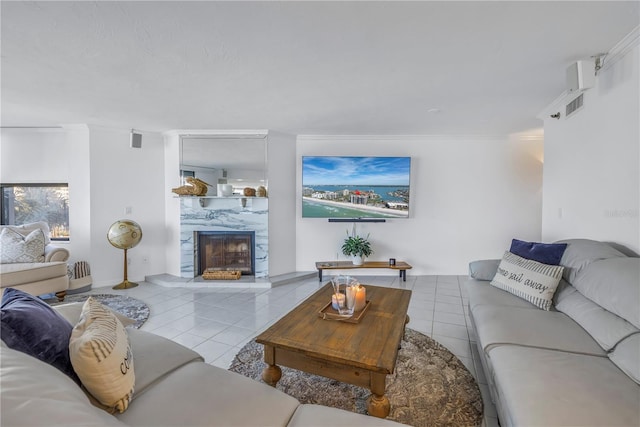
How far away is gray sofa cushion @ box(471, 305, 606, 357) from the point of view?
1576 mm

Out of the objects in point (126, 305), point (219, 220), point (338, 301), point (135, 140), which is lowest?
point (126, 305)

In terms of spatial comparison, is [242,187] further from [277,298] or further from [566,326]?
[566,326]

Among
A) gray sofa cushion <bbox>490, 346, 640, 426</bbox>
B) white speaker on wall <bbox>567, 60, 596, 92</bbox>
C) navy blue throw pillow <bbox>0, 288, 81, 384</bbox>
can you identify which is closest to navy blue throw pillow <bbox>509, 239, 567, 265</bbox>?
gray sofa cushion <bbox>490, 346, 640, 426</bbox>

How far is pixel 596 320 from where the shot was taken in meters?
1.65

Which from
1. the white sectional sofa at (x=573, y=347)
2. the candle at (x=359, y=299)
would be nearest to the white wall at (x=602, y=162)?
the white sectional sofa at (x=573, y=347)

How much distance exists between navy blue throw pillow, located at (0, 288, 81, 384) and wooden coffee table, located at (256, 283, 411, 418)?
0.88m

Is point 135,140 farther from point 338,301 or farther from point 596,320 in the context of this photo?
point 596,320

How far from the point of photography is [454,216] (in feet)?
15.1

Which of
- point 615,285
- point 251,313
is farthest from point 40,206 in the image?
point 615,285

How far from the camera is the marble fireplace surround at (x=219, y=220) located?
14.4 feet

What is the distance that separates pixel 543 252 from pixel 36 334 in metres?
3.23

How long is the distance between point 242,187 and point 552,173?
3.95 m

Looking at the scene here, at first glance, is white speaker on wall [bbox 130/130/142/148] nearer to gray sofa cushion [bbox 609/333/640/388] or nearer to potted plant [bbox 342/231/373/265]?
potted plant [bbox 342/231/373/265]

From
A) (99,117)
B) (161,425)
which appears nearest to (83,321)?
(161,425)
